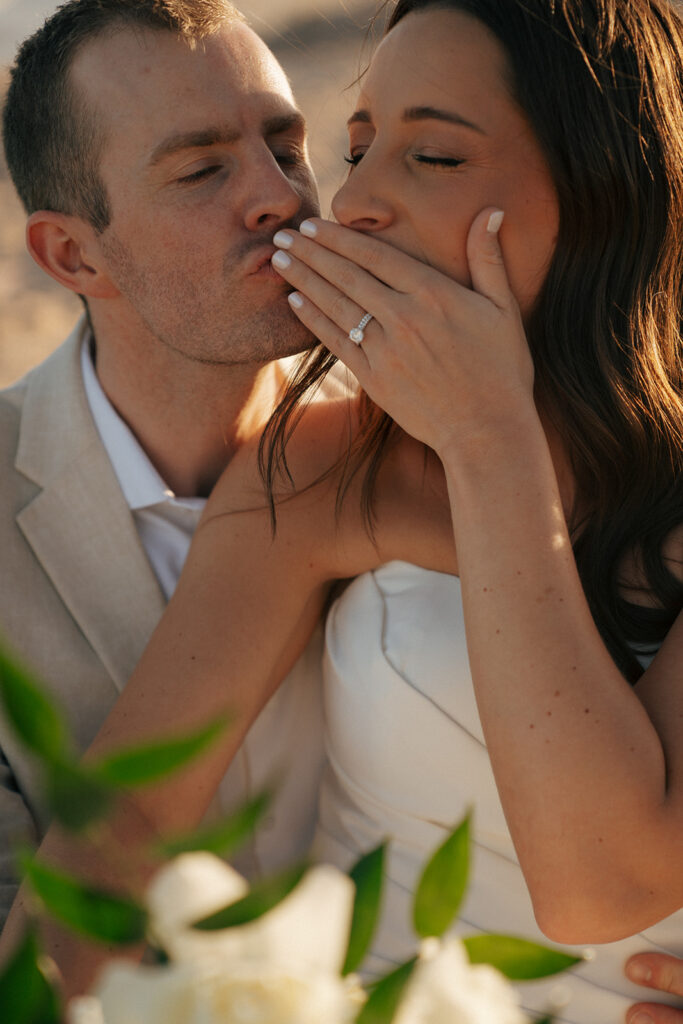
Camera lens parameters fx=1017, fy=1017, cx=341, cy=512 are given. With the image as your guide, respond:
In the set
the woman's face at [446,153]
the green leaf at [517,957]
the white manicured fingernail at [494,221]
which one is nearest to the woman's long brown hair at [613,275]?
the woman's face at [446,153]

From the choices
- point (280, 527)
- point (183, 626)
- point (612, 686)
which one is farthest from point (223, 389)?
point (612, 686)

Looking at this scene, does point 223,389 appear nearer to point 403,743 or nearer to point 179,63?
point 179,63

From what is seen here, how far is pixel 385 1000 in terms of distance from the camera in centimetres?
63

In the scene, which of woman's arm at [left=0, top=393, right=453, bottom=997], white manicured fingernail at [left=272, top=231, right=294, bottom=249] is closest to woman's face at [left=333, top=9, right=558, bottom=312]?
white manicured fingernail at [left=272, top=231, right=294, bottom=249]

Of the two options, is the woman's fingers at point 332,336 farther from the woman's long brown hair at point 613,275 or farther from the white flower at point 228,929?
the white flower at point 228,929

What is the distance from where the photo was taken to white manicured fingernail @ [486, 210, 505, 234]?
2213 millimetres

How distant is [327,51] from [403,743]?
9.15 metres

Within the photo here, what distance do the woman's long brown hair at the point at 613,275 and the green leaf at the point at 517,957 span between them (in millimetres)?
1656

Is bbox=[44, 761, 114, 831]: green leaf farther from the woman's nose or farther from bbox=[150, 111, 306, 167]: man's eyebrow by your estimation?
bbox=[150, 111, 306, 167]: man's eyebrow

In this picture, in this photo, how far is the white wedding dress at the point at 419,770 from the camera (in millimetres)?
2268

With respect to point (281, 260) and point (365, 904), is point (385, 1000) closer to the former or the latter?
point (365, 904)

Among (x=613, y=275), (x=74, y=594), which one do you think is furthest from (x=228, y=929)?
(x=74, y=594)

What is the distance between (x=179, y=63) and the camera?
2.87 metres

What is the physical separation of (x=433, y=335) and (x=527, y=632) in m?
0.68
